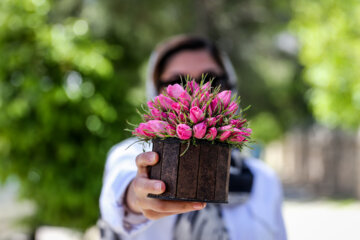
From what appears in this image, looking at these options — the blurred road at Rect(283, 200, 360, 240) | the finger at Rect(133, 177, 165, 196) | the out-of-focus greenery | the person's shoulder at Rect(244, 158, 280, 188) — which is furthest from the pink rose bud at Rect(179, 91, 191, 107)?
the out-of-focus greenery

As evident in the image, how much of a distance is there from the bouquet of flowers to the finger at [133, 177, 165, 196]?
13 cm

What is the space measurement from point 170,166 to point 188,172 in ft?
0.18

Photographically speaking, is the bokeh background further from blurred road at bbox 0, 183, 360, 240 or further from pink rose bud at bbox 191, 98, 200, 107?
pink rose bud at bbox 191, 98, 200, 107

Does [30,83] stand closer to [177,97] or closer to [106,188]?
[106,188]

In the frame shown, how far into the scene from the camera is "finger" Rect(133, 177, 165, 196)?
1.23m

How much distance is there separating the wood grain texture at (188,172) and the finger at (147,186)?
0.05 meters

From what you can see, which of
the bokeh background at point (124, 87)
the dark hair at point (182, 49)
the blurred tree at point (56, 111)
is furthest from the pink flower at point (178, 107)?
the blurred tree at point (56, 111)

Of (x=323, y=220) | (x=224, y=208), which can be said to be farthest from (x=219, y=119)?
(x=323, y=220)

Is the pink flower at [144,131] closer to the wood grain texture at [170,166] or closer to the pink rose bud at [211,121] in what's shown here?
the wood grain texture at [170,166]

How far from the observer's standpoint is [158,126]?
127 centimetres

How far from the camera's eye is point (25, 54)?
194 inches

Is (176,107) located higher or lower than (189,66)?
lower

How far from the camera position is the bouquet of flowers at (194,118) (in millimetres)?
1236

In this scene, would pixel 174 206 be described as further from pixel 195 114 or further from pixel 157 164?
pixel 195 114
